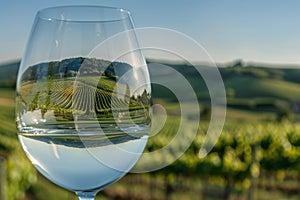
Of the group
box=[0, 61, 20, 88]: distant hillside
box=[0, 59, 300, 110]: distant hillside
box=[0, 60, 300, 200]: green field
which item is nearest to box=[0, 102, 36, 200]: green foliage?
box=[0, 60, 300, 200]: green field

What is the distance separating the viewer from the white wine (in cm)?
48

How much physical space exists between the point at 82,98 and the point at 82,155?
0.19 ft

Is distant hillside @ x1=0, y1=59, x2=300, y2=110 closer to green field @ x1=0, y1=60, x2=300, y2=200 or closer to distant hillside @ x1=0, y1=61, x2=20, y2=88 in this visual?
green field @ x1=0, y1=60, x2=300, y2=200

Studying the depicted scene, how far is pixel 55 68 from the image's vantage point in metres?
0.50

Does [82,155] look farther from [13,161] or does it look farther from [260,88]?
[260,88]

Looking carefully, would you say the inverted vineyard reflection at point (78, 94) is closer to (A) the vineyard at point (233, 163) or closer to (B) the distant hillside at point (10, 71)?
(B) the distant hillside at point (10, 71)

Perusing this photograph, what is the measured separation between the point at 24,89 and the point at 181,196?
38.4 ft

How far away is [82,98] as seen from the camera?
19.1 inches

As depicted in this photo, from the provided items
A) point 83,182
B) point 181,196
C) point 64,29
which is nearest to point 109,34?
point 64,29

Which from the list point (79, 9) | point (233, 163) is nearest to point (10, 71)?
point (233, 163)

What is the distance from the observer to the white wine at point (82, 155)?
48 centimetres

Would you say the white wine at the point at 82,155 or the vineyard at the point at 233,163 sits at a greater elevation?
the white wine at the point at 82,155

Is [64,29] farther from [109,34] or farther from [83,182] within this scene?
[83,182]

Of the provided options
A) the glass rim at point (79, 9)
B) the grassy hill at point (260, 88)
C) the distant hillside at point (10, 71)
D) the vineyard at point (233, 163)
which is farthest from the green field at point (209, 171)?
the glass rim at point (79, 9)
